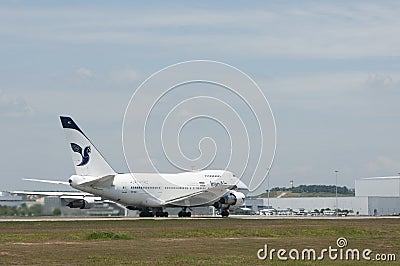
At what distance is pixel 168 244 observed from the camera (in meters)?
48.6

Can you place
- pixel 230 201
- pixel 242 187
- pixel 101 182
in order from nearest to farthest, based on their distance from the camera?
pixel 101 182, pixel 230 201, pixel 242 187

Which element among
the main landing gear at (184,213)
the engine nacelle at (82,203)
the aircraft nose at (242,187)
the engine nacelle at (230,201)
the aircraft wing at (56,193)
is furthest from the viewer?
the aircraft nose at (242,187)

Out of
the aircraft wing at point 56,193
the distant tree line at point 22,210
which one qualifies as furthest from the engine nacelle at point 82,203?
the distant tree line at point 22,210

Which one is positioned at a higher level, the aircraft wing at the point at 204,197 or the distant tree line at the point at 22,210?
the aircraft wing at the point at 204,197

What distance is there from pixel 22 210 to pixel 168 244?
3967 centimetres

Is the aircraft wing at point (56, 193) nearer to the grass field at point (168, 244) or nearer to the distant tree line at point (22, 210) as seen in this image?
the distant tree line at point (22, 210)

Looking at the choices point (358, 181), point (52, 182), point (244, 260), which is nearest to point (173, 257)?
point (244, 260)

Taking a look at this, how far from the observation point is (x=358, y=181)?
182375 mm

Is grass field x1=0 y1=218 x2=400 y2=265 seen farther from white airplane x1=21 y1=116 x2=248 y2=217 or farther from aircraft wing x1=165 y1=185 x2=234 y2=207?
aircraft wing x1=165 y1=185 x2=234 y2=207

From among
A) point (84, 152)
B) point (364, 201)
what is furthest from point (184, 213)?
point (364, 201)

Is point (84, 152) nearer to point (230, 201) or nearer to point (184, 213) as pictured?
point (184, 213)

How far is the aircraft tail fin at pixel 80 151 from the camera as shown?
9088 cm

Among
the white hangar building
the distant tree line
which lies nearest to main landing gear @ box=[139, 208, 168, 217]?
Answer: the distant tree line

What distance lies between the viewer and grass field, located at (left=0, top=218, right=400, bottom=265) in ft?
125
